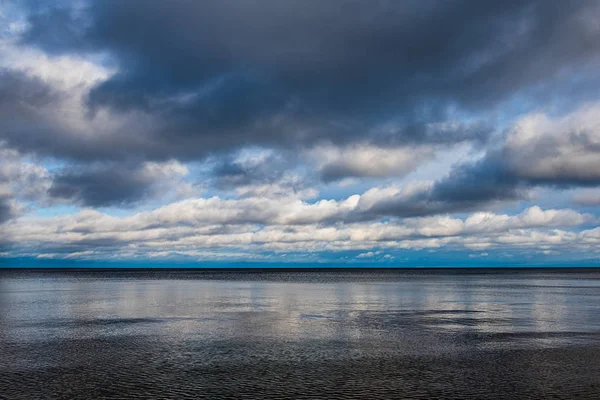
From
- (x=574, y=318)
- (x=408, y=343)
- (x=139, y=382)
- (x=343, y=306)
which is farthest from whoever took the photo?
(x=343, y=306)

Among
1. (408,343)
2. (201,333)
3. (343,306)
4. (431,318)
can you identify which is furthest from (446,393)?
(343,306)

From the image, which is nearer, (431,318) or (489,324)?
(489,324)

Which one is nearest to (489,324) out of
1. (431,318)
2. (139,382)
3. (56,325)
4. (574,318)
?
(431,318)

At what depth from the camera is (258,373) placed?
2580 centimetres

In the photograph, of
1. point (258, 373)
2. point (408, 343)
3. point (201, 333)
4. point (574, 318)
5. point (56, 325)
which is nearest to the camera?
point (258, 373)

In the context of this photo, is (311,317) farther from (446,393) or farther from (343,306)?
(446,393)

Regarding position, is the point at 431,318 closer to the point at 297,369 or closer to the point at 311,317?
the point at 311,317

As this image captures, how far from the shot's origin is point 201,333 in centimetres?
3972

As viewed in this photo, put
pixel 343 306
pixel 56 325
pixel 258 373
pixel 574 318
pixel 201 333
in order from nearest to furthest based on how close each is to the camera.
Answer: pixel 258 373 < pixel 201 333 < pixel 56 325 < pixel 574 318 < pixel 343 306

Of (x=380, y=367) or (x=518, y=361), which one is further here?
(x=518, y=361)

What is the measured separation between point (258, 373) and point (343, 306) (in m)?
40.0

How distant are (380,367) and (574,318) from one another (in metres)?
31.2

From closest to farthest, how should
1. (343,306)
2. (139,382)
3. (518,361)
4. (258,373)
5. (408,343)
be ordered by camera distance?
(139,382), (258,373), (518,361), (408,343), (343,306)

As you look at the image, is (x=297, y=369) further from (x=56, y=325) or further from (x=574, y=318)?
(x=574, y=318)
